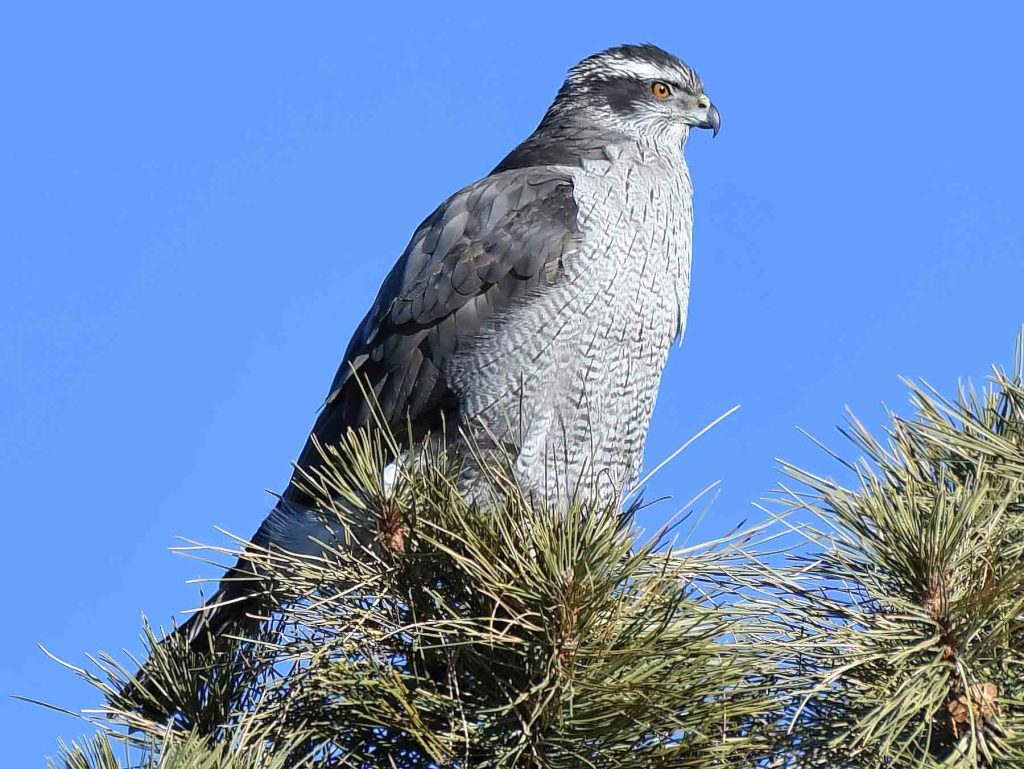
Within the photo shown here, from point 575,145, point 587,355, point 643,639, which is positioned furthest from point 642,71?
point 643,639

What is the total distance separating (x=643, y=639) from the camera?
2.85m

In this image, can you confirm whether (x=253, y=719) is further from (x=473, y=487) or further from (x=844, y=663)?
(x=473, y=487)

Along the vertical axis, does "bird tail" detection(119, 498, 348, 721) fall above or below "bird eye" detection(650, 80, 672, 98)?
below

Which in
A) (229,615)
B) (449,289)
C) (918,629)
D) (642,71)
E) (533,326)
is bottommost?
(918,629)

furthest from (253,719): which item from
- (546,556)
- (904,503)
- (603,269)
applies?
(603,269)

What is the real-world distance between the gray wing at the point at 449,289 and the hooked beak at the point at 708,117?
1124mm

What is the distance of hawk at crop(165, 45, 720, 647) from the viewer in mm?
4941

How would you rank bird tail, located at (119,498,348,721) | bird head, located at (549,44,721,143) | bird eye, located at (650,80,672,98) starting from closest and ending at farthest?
bird tail, located at (119,498,348,721), bird head, located at (549,44,721,143), bird eye, located at (650,80,672,98)

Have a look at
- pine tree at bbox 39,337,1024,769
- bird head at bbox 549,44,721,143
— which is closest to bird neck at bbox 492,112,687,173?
bird head at bbox 549,44,721,143

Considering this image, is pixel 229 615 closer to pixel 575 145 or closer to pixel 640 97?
pixel 575 145

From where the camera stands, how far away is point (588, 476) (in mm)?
5148

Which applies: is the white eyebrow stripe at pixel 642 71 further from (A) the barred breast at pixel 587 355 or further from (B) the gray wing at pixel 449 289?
(A) the barred breast at pixel 587 355

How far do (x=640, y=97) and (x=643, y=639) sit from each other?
388 centimetres

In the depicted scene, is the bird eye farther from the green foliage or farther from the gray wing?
the green foliage
